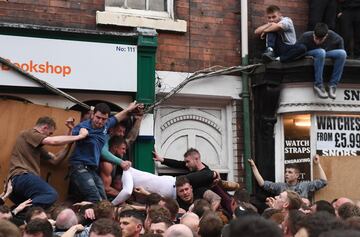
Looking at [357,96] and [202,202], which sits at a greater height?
[357,96]

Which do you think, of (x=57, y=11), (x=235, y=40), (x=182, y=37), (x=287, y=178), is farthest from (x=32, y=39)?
(x=287, y=178)

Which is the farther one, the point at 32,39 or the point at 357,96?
the point at 357,96

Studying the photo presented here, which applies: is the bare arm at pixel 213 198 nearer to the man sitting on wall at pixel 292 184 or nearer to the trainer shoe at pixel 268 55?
the man sitting on wall at pixel 292 184

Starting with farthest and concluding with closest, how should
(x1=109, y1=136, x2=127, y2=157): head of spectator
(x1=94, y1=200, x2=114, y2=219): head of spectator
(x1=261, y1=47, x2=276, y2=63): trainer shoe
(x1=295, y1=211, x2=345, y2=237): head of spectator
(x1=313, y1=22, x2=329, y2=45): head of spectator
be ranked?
(x1=261, y1=47, x2=276, y2=63): trainer shoe → (x1=313, y1=22, x2=329, y2=45): head of spectator → (x1=109, y1=136, x2=127, y2=157): head of spectator → (x1=94, y1=200, x2=114, y2=219): head of spectator → (x1=295, y1=211, x2=345, y2=237): head of spectator

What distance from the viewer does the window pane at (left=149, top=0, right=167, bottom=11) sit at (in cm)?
936

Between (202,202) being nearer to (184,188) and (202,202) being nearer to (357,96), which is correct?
(184,188)

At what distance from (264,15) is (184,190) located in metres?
3.42

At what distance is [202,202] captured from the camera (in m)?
6.68

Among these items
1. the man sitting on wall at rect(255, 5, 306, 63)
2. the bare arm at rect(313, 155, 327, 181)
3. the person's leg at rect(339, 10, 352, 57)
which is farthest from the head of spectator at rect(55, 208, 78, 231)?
the person's leg at rect(339, 10, 352, 57)

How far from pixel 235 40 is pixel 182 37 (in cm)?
87

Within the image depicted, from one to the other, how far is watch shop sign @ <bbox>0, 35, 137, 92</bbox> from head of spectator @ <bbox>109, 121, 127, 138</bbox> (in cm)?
52

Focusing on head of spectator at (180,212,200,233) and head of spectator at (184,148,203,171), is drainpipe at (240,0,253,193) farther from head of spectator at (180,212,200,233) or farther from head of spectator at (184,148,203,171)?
head of spectator at (180,212,200,233)

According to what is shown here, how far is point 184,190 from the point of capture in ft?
25.3

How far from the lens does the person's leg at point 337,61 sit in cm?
912
